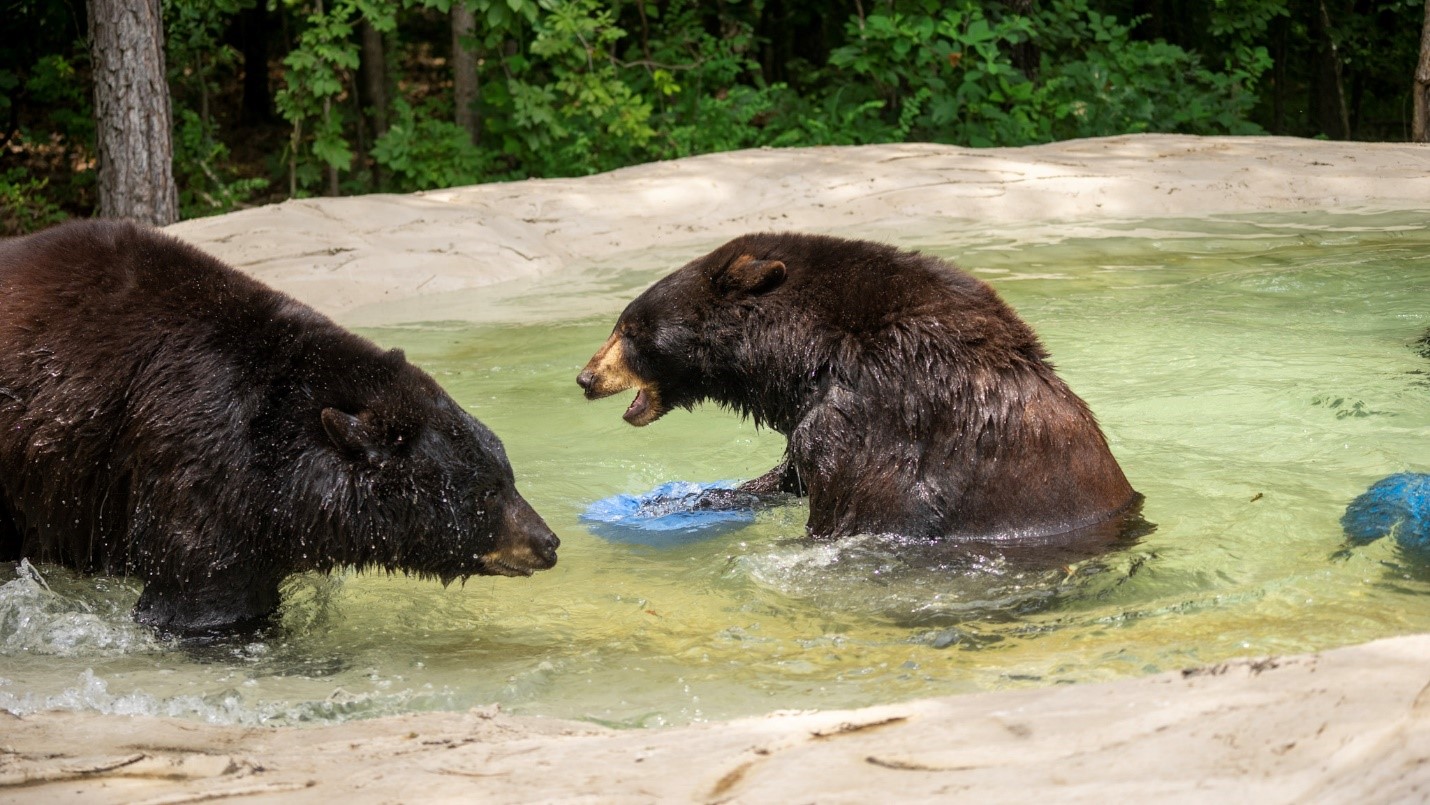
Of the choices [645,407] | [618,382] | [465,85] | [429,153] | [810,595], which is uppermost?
[465,85]

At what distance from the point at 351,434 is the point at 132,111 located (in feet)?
25.9

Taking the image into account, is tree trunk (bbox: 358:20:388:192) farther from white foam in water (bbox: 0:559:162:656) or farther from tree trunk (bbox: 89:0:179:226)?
white foam in water (bbox: 0:559:162:656)

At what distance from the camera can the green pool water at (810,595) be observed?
387 centimetres

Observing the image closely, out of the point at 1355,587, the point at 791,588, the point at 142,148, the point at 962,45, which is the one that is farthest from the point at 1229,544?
the point at 962,45

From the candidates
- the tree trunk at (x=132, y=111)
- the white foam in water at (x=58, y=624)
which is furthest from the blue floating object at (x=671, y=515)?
the tree trunk at (x=132, y=111)

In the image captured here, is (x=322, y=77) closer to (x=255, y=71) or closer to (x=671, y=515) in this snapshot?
(x=255, y=71)

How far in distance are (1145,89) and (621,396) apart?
33.6 feet

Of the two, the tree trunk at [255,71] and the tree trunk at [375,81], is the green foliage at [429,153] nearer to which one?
the tree trunk at [375,81]

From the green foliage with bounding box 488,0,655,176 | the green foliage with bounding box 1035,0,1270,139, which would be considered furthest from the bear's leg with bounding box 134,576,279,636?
the green foliage with bounding box 1035,0,1270,139

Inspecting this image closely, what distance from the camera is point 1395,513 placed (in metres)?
4.76

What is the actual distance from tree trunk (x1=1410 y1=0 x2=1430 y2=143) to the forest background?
0.51ft

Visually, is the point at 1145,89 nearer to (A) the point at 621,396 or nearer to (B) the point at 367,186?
(B) the point at 367,186

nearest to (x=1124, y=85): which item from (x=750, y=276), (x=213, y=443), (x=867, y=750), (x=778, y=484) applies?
(x=778, y=484)

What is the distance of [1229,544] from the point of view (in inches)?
193
